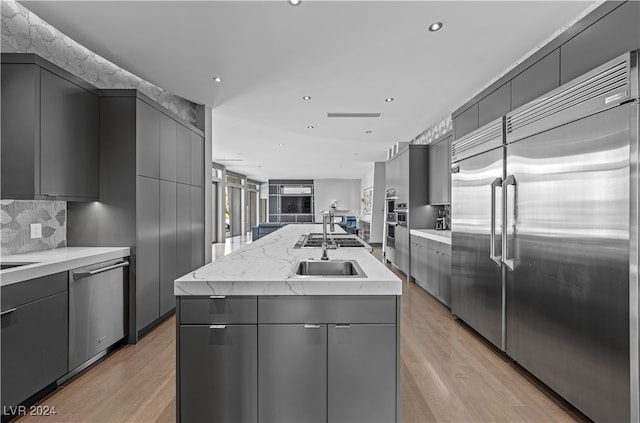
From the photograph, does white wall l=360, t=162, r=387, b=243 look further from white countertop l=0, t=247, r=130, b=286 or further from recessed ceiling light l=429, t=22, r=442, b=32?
white countertop l=0, t=247, r=130, b=286

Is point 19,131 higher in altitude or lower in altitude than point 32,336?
higher

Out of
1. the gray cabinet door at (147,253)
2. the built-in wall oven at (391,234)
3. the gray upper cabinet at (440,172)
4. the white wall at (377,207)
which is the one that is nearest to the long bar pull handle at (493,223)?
the gray upper cabinet at (440,172)

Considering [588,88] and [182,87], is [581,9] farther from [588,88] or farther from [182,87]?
[182,87]

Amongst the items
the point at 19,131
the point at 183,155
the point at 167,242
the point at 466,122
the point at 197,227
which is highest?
the point at 466,122

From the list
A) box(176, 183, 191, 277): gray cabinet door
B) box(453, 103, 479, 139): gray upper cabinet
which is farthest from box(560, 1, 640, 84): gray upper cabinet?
box(176, 183, 191, 277): gray cabinet door

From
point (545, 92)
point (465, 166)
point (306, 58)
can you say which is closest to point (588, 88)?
point (545, 92)

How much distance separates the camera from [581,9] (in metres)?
2.50

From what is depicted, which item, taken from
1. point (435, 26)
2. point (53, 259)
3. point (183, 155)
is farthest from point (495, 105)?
point (53, 259)

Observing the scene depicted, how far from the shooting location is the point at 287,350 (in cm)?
159

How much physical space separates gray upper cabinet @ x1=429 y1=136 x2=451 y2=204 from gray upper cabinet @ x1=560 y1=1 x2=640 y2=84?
8.10ft

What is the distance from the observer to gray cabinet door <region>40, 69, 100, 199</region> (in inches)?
92.8

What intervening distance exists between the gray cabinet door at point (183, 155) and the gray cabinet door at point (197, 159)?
0.35 ft

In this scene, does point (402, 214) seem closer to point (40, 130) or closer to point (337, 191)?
point (40, 130)

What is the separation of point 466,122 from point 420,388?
8.40 ft
